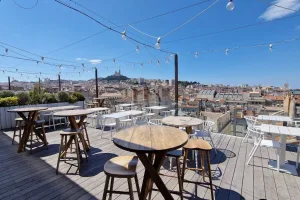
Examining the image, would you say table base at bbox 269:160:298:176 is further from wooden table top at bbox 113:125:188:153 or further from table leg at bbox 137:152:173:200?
table leg at bbox 137:152:173:200

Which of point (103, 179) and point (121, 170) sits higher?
point (121, 170)

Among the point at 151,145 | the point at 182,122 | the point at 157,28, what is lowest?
the point at 182,122

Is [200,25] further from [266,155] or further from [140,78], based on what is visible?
[140,78]

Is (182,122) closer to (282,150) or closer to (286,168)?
(282,150)

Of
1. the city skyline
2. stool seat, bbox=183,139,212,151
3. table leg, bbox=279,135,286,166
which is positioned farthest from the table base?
the city skyline

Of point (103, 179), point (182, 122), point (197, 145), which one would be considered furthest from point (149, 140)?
point (182, 122)

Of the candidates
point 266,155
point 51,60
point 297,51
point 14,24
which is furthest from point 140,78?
point 266,155

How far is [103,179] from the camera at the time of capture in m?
2.47

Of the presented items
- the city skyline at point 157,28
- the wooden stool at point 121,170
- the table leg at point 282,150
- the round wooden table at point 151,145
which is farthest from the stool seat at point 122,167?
the city skyline at point 157,28

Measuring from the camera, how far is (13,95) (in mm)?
6094

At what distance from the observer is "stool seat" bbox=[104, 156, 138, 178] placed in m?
1.48

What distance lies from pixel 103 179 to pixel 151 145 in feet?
5.04

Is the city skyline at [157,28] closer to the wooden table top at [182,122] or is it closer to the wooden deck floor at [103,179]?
the wooden table top at [182,122]

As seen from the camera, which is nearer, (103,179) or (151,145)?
(151,145)
